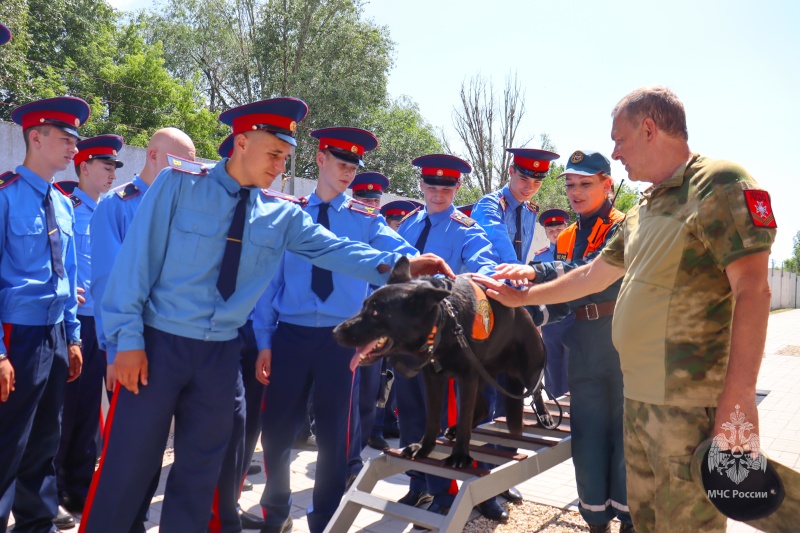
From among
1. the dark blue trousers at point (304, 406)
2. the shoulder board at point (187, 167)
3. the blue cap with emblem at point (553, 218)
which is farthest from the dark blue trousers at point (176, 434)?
the blue cap with emblem at point (553, 218)

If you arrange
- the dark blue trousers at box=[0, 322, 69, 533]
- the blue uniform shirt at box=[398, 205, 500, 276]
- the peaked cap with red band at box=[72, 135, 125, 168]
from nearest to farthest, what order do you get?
the dark blue trousers at box=[0, 322, 69, 533] → the blue uniform shirt at box=[398, 205, 500, 276] → the peaked cap with red band at box=[72, 135, 125, 168]

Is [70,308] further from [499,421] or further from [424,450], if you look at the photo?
[499,421]

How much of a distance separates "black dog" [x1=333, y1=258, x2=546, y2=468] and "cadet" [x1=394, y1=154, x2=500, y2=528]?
55 cm

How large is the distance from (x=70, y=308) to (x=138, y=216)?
5.08 feet

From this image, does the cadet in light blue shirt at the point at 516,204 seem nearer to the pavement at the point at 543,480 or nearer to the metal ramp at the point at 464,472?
the metal ramp at the point at 464,472

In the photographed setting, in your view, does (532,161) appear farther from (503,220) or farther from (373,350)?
(373,350)

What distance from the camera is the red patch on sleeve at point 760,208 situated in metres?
2.04

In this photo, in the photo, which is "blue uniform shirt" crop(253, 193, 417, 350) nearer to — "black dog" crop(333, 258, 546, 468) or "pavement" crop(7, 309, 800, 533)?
"black dog" crop(333, 258, 546, 468)

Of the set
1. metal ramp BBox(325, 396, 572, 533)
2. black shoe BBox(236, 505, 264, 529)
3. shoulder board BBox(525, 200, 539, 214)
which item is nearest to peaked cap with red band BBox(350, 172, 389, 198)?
shoulder board BBox(525, 200, 539, 214)

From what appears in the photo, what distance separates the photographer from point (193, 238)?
2.82 metres

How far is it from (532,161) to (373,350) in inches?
119

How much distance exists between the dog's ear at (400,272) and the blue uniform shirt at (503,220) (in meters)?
1.54

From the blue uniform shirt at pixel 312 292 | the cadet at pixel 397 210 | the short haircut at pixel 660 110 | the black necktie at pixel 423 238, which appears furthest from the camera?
the cadet at pixel 397 210

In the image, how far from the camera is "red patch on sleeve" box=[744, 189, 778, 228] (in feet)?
6.69
